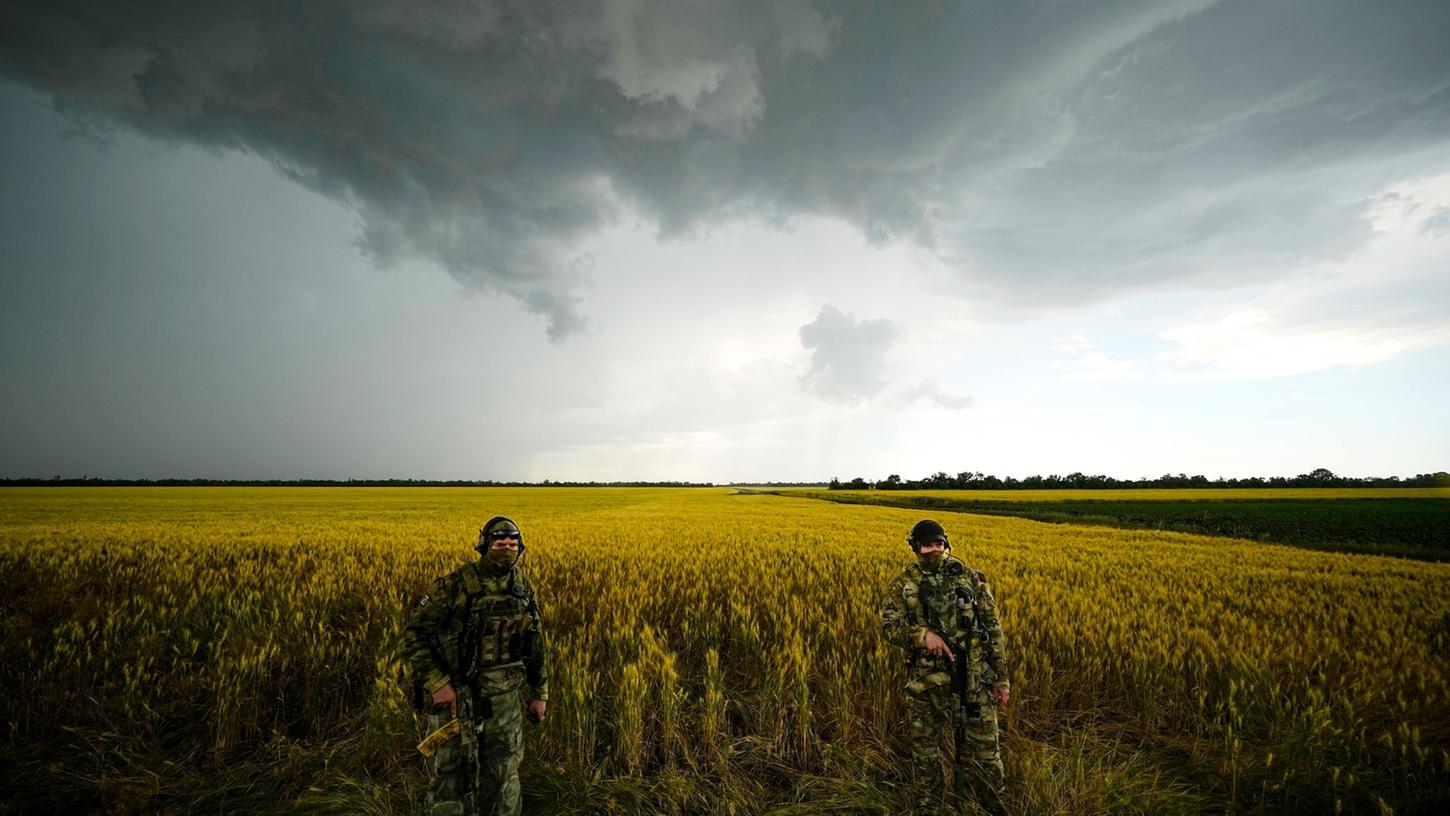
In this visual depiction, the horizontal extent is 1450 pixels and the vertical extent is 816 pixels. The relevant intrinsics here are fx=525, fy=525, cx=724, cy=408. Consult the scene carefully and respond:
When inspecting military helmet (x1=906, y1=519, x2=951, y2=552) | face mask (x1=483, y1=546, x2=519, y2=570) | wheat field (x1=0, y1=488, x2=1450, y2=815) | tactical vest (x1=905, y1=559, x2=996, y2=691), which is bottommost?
wheat field (x1=0, y1=488, x2=1450, y2=815)

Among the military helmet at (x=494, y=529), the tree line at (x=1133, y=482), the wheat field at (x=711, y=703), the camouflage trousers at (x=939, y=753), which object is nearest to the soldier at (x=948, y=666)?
the camouflage trousers at (x=939, y=753)

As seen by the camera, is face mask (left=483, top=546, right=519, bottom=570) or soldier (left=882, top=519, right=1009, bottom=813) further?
soldier (left=882, top=519, right=1009, bottom=813)

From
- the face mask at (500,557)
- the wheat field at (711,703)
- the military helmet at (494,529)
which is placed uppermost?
the military helmet at (494,529)

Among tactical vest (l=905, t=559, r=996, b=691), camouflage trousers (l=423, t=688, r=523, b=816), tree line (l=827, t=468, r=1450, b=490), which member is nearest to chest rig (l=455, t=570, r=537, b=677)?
camouflage trousers (l=423, t=688, r=523, b=816)

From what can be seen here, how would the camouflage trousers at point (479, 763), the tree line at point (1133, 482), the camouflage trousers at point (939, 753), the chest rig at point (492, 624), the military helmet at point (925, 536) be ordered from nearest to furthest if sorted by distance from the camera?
the camouflage trousers at point (479, 763) → the chest rig at point (492, 624) → the camouflage trousers at point (939, 753) → the military helmet at point (925, 536) → the tree line at point (1133, 482)

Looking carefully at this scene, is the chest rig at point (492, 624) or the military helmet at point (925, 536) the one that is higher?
the military helmet at point (925, 536)

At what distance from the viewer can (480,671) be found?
3.49 m

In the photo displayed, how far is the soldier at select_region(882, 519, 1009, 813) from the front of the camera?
3832 millimetres

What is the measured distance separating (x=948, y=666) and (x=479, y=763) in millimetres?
3387

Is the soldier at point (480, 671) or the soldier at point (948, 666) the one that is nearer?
the soldier at point (480, 671)

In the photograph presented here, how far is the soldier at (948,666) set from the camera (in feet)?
12.6

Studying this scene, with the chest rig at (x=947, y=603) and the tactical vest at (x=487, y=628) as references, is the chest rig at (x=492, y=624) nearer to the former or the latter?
the tactical vest at (x=487, y=628)

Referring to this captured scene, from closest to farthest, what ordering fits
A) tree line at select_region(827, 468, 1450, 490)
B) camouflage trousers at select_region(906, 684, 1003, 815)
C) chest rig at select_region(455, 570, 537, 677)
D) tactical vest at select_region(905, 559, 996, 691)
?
chest rig at select_region(455, 570, 537, 677), camouflage trousers at select_region(906, 684, 1003, 815), tactical vest at select_region(905, 559, 996, 691), tree line at select_region(827, 468, 1450, 490)

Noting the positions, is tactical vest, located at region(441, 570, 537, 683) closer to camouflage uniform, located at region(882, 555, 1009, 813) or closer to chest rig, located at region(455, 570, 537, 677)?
chest rig, located at region(455, 570, 537, 677)
